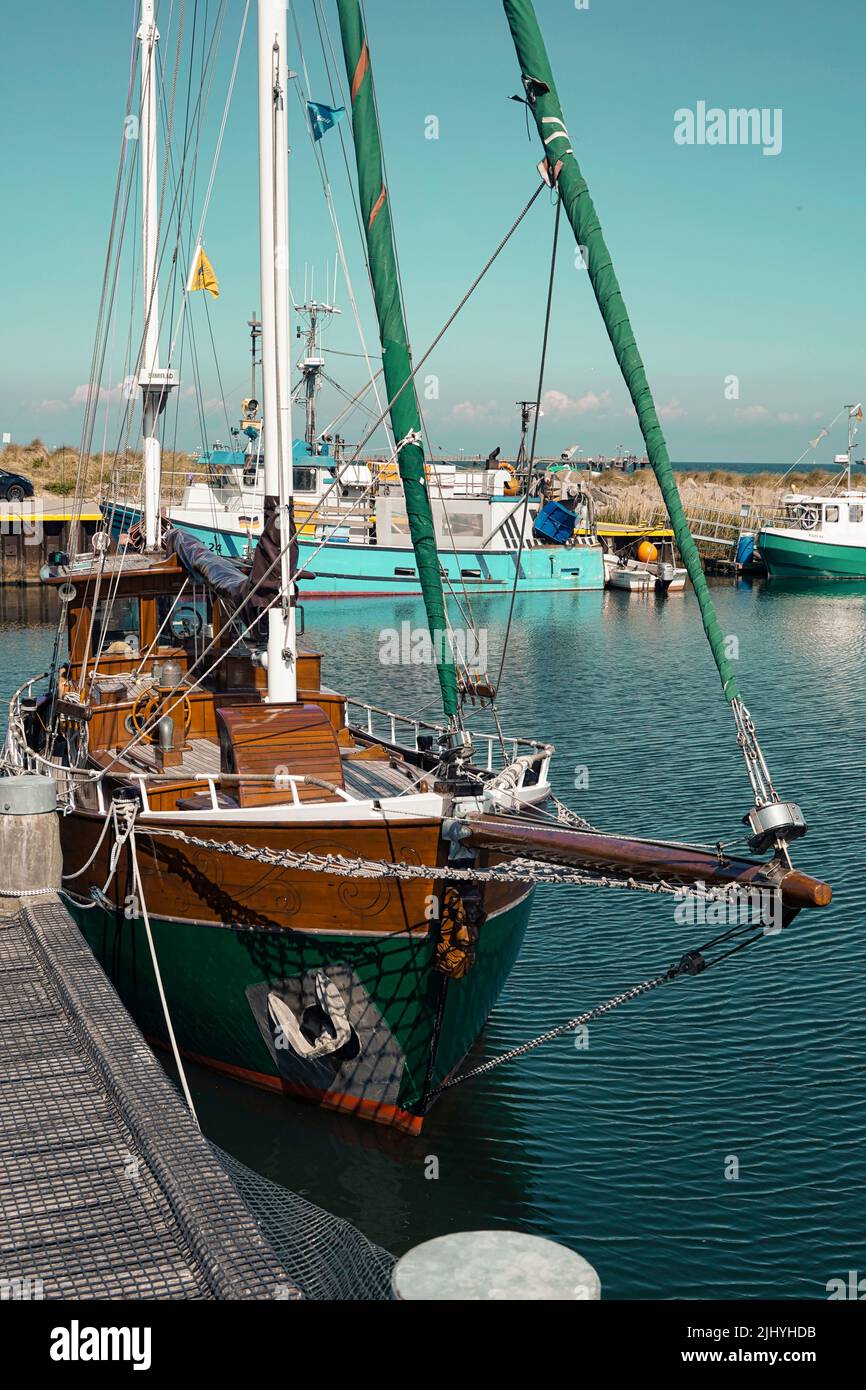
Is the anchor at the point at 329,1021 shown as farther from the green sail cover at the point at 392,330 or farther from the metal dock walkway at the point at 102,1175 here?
the green sail cover at the point at 392,330

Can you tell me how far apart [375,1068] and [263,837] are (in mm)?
2783

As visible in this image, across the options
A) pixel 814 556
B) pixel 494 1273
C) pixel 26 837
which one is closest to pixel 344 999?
pixel 26 837

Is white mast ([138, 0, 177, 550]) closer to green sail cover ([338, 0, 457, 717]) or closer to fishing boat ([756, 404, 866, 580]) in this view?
green sail cover ([338, 0, 457, 717])

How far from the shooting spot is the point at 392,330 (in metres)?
13.2

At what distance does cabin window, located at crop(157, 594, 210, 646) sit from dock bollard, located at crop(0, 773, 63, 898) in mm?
5213

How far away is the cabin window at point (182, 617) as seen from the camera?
1892 cm

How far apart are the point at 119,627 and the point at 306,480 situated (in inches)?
1873

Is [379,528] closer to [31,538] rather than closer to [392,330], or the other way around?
[31,538]

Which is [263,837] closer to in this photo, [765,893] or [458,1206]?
[458,1206]

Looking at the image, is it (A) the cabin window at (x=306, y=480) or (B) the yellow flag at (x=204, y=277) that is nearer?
(B) the yellow flag at (x=204, y=277)

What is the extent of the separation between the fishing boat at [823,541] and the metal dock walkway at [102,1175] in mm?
71018

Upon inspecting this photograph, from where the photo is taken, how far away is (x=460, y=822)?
12172mm

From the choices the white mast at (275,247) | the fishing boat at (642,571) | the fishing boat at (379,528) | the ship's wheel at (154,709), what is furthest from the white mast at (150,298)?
the fishing boat at (642,571)
